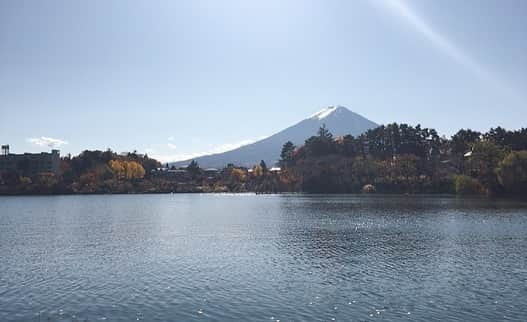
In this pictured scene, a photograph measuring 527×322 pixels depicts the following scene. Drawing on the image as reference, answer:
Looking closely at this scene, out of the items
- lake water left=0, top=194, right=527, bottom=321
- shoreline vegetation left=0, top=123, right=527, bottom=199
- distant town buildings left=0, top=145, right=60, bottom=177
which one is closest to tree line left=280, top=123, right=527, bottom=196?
shoreline vegetation left=0, top=123, right=527, bottom=199

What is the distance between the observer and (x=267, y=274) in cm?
2336

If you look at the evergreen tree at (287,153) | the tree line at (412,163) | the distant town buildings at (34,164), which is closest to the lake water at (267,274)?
the tree line at (412,163)

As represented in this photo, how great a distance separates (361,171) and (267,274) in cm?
10282

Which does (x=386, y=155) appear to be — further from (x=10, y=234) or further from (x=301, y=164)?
(x=10, y=234)

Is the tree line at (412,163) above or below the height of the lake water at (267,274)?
above

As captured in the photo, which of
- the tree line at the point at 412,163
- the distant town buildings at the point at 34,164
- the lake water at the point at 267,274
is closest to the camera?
the lake water at the point at 267,274

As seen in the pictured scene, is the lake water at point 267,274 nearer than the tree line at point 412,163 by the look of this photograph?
Yes

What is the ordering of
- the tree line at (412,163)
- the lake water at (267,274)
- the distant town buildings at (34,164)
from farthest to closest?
the distant town buildings at (34,164)
the tree line at (412,163)
the lake water at (267,274)

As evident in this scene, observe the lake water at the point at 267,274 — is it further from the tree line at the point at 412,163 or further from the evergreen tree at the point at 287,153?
the evergreen tree at the point at 287,153

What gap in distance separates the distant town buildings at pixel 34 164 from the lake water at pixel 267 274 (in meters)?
120

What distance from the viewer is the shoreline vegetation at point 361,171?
95062 mm

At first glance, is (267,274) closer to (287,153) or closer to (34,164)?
(287,153)

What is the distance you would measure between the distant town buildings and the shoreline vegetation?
360 cm

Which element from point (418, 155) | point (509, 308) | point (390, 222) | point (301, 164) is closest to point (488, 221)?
point (390, 222)
